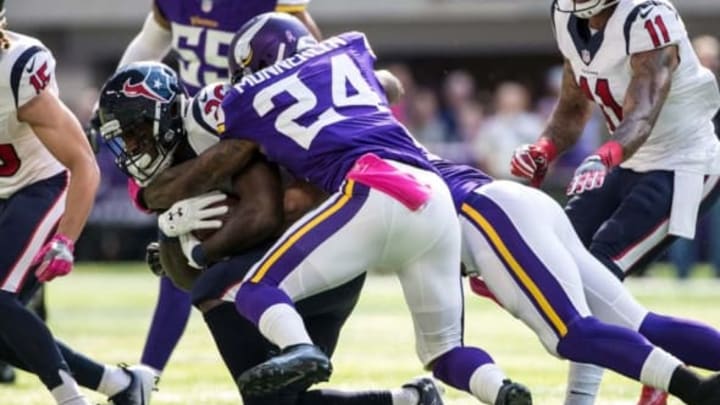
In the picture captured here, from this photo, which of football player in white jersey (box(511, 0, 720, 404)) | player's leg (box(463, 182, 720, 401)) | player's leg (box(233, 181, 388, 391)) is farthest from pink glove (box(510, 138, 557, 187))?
player's leg (box(233, 181, 388, 391))

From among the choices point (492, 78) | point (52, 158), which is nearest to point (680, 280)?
point (492, 78)

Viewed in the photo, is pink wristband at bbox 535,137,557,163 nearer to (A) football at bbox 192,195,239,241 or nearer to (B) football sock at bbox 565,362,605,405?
(B) football sock at bbox 565,362,605,405

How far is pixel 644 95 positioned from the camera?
17.3 feet

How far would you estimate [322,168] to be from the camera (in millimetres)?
4809

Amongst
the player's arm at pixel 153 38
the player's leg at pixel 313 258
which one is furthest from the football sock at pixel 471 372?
the player's arm at pixel 153 38

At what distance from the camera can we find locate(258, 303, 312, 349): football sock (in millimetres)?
4496

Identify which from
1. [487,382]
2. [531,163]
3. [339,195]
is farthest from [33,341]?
[531,163]

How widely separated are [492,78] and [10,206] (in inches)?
588

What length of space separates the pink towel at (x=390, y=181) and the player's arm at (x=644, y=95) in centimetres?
81

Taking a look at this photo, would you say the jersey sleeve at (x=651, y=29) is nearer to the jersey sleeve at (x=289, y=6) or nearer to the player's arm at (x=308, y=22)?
the player's arm at (x=308, y=22)

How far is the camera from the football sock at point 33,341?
5258 mm

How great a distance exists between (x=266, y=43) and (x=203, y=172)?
458 mm

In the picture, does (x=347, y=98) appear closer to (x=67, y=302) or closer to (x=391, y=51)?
(x=67, y=302)

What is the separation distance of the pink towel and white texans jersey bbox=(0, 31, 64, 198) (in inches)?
48.6
